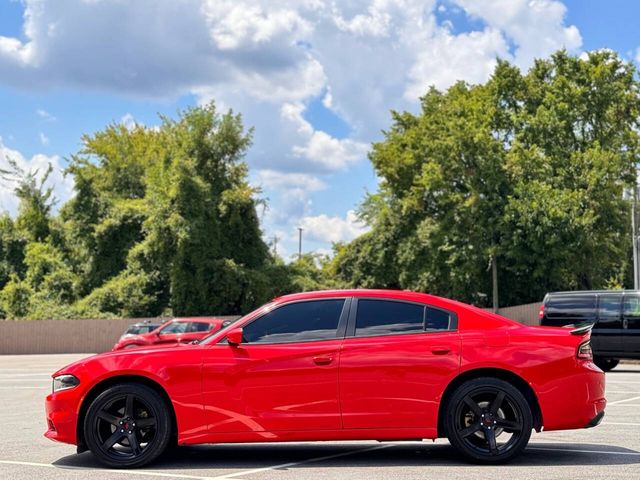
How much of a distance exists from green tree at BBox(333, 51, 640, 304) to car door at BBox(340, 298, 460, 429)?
3692cm

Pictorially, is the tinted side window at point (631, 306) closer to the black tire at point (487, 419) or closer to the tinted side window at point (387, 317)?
the black tire at point (487, 419)

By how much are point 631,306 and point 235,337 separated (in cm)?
Answer: 1633

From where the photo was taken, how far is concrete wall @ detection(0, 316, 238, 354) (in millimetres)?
50031

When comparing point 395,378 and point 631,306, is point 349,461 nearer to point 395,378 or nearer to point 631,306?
point 395,378

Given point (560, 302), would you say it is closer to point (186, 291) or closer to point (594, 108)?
point (594, 108)

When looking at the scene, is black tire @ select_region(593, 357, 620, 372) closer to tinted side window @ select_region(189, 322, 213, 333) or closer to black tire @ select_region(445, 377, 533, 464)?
tinted side window @ select_region(189, 322, 213, 333)

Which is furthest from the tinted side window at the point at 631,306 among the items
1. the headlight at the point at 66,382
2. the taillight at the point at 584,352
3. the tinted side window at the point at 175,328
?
the headlight at the point at 66,382

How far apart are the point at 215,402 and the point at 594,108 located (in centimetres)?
4268

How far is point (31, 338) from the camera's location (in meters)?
50.3

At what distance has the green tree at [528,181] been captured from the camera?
148 ft

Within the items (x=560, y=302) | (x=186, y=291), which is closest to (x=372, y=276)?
(x=186, y=291)

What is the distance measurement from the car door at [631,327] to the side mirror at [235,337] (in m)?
16.1

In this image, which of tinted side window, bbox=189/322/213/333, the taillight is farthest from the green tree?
the taillight

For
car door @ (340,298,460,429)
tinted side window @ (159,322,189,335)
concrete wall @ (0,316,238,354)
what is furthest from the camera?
concrete wall @ (0,316,238,354)
